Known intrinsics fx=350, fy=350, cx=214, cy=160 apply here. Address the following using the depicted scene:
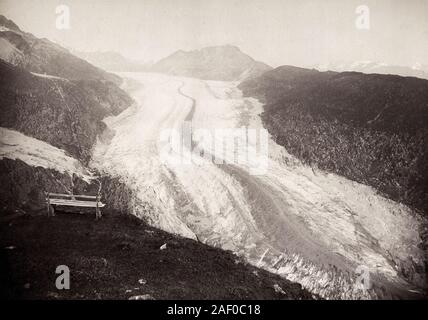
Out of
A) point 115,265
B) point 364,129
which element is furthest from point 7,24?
point 364,129

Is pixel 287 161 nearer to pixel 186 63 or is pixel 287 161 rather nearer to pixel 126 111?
pixel 126 111

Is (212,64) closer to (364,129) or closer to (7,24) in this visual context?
(7,24)

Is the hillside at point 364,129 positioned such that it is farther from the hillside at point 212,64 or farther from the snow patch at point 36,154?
the hillside at point 212,64

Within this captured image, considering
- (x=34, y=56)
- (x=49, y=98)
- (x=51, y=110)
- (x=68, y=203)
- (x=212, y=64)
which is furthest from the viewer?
(x=212, y=64)

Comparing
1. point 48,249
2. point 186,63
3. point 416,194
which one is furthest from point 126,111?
point 186,63

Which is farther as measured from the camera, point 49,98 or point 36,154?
point 49,98

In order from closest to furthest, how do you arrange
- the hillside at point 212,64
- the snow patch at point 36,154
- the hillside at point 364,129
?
the snow patch at point 36,154 < the hillside at point 364,129 < the hillside at point 212,64

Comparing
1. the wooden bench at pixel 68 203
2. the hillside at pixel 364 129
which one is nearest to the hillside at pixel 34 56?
the wooden bench at pixel 68 203
